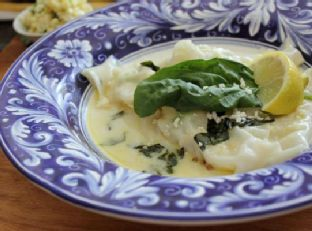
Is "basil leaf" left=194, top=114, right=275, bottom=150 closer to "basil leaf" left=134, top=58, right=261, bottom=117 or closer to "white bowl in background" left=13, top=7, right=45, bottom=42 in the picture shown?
"basil leaf" left=134, top=58, right=261, bottom=117

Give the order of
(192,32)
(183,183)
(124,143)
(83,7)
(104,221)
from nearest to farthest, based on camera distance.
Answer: (183,183), (104,221), (124,143), (192,32), (83,7)

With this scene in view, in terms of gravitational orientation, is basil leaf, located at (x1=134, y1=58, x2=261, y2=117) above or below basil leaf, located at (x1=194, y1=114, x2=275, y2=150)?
above

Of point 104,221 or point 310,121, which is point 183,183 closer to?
point 104,221

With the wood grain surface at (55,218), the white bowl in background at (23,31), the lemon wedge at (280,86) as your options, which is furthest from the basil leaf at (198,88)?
the white bowl in background at (23,31)

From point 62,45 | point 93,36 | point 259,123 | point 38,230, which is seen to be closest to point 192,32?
point 93,36

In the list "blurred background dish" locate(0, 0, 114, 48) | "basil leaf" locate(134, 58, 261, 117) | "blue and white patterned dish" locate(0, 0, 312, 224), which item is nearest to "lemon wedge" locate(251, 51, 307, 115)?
"basil leaf" locate(134, 58, 261, 117)

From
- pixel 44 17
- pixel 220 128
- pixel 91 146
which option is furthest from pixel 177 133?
pixel 44 17
